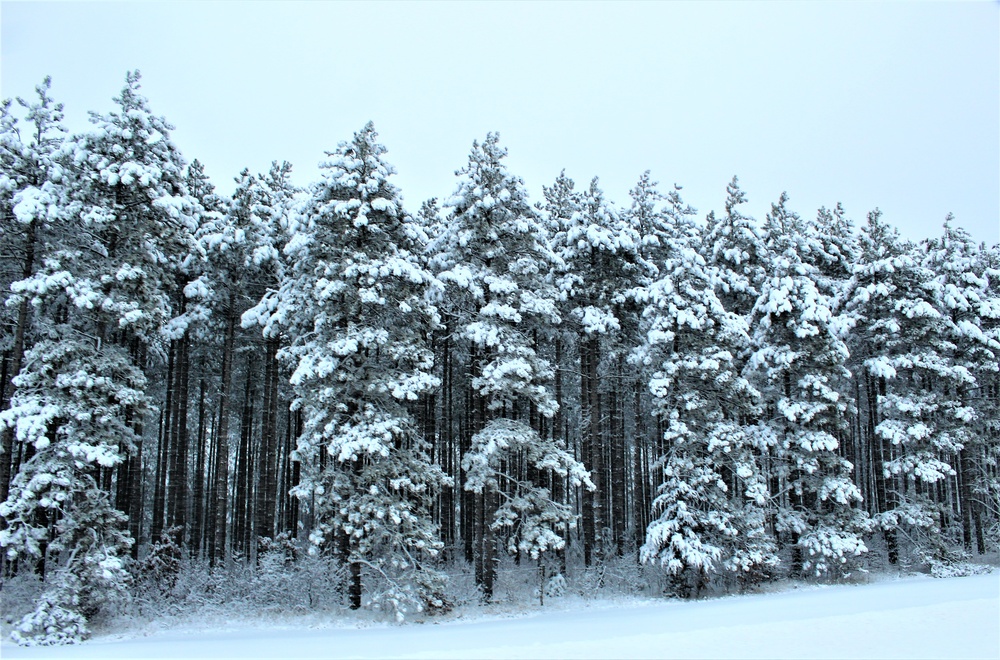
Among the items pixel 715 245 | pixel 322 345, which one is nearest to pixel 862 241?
pixel 715 245

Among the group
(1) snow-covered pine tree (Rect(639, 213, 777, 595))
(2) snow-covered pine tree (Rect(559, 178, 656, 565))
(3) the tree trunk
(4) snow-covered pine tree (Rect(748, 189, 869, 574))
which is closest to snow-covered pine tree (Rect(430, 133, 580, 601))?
(2) snow-covered pine tree (Rect(559, 178, 656, 565))

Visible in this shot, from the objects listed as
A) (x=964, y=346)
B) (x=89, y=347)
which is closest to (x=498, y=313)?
(x=89, y=347)

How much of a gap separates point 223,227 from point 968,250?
32515mm

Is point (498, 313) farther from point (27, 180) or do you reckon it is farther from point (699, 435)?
point (27, 180)

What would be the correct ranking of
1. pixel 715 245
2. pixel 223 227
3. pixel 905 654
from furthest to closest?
pixel 715 245 → pixel 223 227 → pixel 905 654

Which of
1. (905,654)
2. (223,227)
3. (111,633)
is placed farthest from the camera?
(223,227)

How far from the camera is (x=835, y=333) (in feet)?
80.2

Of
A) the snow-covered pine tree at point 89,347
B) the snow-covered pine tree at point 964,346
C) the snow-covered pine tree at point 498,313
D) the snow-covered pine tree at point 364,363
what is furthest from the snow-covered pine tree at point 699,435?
the snow-covered pine tree at point 89,347

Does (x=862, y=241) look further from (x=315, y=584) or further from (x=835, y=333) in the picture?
(x=315, y=584)

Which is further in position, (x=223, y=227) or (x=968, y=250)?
(x=968, y=250)

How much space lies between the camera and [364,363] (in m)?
19.0

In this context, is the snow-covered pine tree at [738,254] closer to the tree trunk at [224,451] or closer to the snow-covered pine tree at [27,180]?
the tree trunk at [224,451]

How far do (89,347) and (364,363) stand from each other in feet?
24.4

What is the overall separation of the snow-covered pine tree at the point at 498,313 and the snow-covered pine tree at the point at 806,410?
30.7 feet
